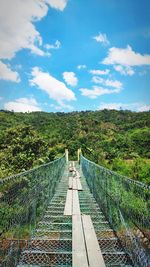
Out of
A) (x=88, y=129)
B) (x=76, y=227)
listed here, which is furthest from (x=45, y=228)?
(x=88, y=129)

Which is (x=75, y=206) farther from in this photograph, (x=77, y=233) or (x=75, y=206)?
(x=77, y=233)

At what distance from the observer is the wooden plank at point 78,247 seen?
2194 millimetres

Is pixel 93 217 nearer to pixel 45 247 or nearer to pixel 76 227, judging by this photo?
pixel 76 227

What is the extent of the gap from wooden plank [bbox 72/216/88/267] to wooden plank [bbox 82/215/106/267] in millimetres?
46

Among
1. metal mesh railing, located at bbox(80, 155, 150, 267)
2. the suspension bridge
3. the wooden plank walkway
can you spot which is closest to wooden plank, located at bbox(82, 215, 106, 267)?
the suspension bridge

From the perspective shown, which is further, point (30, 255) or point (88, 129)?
point (88, 129)

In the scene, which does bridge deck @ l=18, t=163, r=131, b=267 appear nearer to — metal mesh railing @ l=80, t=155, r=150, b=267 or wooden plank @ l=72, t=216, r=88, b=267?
wooden plank @ l=72, t=216, r=88, b=267

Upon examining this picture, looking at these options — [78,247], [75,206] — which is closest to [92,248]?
[78,247]

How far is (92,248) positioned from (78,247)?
15 centimetres

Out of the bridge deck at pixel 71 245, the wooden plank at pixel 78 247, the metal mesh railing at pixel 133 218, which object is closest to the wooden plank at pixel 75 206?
the bridge deck at pixel 71 245

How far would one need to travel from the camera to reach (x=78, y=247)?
254 centimetres

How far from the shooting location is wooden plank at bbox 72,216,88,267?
7.20 feet

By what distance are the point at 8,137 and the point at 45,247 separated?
1025cm

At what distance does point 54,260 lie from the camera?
268cm
